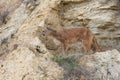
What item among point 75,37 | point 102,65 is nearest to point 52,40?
point 75,37

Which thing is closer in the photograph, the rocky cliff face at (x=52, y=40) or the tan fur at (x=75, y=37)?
the rocky cliff face at (x=52, y=40)

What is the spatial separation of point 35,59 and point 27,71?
1.74ft

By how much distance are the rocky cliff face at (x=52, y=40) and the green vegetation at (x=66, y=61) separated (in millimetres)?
150

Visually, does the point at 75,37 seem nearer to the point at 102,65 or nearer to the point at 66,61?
the point at 66,61

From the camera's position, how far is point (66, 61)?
40.3 feet

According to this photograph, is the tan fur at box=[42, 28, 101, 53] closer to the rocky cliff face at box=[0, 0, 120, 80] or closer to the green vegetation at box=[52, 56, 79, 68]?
the rocky cliff face at box=[0, 0, 120, 80]

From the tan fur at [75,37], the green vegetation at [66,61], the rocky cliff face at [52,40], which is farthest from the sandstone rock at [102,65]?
the tan fur at [75,37]

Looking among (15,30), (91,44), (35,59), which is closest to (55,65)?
(35,59)

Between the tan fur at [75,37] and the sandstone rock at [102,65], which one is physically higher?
the tan fur at [75,37]

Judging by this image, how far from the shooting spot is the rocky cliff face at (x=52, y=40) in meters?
12.1

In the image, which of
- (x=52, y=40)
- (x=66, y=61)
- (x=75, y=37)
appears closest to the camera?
(x=66, y=61)

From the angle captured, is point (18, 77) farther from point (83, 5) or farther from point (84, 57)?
point (83, 5)

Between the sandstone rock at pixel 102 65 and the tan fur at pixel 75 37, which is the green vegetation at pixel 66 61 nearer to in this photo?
the sandstone rock at pixel 102 65

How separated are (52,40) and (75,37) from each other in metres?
1.04
